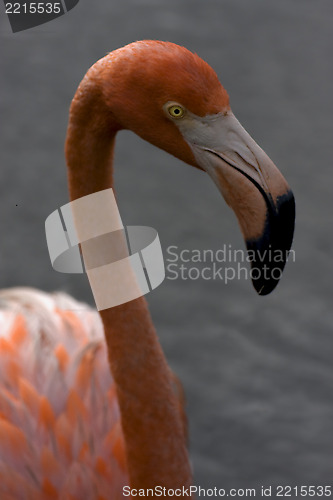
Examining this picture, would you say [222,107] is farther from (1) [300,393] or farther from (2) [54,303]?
(1) [300,393]

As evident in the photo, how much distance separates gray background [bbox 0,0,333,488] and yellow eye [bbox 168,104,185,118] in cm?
225

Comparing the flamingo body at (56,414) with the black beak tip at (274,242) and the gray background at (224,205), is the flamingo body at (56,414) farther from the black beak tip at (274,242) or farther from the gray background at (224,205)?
the black beak tip at (274,242)

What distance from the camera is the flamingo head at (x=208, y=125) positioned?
6.15 feet

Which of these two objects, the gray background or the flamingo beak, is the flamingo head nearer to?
the flamingo beak

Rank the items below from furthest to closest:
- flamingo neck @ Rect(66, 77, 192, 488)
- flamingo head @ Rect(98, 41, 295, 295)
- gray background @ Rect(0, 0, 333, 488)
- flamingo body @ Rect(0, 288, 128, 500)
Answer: gray background @ Rect(0, 0, 333, 488), flamingo body @ Rect(0, 288, 128, 500), flamingo neck @ Rect(66, 77, 192, 488), flamingo head @ Rect(98, 41, 295, 295)

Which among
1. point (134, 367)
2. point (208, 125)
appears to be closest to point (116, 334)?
Result: point (134, 367)

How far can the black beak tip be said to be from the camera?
191 cm

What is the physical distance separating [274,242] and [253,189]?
148 mm

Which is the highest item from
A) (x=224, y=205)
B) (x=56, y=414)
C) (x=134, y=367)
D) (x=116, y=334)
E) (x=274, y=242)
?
(x=274, y=242)

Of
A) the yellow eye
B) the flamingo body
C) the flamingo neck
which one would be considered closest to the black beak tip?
the yellow eye

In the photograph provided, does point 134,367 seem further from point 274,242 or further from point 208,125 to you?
point 208,125

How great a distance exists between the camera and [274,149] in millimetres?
4918

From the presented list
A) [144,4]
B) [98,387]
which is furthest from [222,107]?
[144,4]

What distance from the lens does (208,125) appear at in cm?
193
